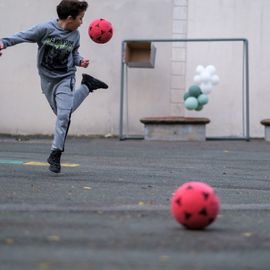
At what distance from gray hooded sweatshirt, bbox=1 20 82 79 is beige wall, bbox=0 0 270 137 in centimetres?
736

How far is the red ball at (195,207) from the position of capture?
5.33 meters

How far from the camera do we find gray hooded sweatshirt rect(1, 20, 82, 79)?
8.59m

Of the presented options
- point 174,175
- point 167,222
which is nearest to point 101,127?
point 174,175

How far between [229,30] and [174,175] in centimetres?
754

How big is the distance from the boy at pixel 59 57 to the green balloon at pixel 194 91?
623 centimetres

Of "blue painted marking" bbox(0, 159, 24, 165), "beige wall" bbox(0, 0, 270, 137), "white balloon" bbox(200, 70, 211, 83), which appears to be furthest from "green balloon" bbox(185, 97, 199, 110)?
"blue painted marking" bbox(0, 159, 24, 165)

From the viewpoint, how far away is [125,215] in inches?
238

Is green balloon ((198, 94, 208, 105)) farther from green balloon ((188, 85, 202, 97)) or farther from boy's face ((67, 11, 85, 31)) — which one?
boy's face ((67, 11, 85, 31))

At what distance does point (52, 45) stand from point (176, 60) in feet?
25.1

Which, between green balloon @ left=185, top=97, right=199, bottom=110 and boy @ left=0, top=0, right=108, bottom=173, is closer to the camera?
boy @ left=0, top=0, right=108, bottom=173

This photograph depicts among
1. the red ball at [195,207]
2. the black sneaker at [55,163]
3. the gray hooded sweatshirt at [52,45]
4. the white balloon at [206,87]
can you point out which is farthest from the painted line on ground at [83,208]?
the white balloon at [206,87]

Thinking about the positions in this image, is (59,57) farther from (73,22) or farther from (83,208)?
(83,208)

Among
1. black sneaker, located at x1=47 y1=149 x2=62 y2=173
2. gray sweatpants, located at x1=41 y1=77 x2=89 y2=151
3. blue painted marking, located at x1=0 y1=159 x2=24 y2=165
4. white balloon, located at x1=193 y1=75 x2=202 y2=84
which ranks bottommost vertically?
blue painted marking, located at x1=0 y1=159 x2=24 y2=165

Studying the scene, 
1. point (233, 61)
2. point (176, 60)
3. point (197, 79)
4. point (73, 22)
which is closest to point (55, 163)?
point (73, 22)
